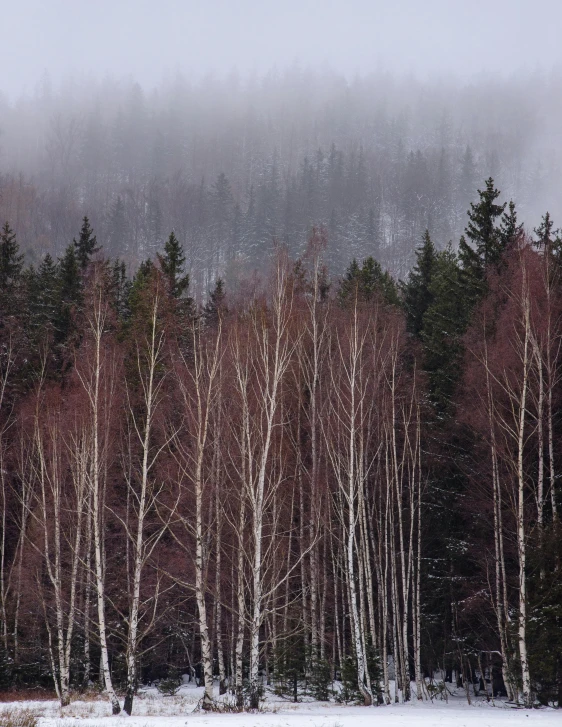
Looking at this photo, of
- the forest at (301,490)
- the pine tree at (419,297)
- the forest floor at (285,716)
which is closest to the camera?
the forest floor at (285,716)

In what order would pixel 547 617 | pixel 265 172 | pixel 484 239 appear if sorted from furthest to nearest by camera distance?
pixel 265 172 < pixel 484 239 < pixel 547 617

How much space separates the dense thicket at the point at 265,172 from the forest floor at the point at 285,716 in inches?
2375

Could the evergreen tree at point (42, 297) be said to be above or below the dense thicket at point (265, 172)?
below

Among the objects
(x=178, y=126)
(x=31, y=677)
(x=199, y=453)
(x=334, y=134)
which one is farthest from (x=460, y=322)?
(x=178, y=126)

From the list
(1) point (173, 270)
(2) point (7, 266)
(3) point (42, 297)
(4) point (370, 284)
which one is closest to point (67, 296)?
(3) point (42, 297)

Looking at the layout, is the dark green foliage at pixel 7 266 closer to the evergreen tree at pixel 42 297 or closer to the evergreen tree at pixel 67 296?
the evergreen tree at pixel 42 297

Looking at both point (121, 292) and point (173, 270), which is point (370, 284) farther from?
point (121, 292)

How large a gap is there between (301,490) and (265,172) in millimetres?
139525

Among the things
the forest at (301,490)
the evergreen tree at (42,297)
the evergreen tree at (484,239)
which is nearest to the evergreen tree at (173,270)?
the forest at (301,490)

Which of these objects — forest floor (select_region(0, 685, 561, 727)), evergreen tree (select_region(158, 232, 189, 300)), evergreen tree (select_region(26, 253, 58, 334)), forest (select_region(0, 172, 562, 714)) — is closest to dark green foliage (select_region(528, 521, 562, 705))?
forest (select_region(0, 172, 562, 714))

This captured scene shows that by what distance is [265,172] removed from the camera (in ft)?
497

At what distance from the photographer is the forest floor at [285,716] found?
13.0 meters

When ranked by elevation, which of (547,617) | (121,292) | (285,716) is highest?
(121,292)

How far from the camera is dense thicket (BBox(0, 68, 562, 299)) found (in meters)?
110
